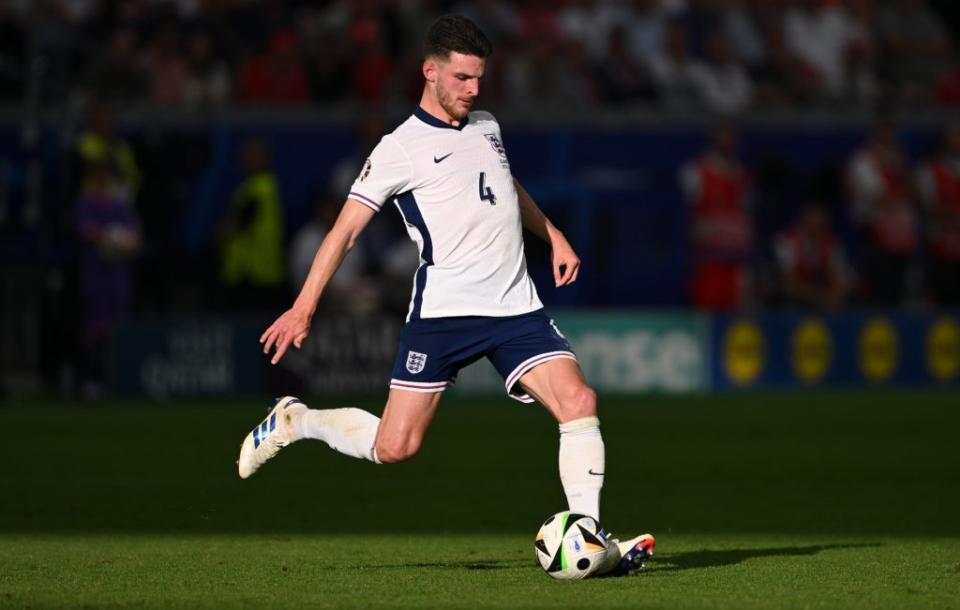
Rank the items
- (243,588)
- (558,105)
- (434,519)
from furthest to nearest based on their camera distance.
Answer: (558,105) → (434,519) → (243,588)

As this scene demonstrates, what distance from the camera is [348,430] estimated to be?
7.78 meters

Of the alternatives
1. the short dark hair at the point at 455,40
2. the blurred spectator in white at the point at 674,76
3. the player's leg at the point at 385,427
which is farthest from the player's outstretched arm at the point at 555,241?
the blurred spectator in white at the point at 674,76

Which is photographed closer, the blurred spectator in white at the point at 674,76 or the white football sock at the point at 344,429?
the white football sock at the point at 344,429

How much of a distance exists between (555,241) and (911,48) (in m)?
15.9

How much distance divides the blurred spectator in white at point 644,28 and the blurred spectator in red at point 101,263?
6.33m

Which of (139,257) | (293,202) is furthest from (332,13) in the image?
(139,257)

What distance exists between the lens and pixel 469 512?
973cm

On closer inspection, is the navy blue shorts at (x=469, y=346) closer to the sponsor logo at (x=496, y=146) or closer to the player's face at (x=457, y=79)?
the sponsor logo at (x=496, y=146)

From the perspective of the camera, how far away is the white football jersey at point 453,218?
7410 millimetres

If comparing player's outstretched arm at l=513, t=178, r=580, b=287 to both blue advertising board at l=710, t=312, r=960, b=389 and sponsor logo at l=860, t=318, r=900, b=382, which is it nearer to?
blue advertising board at l=710, t=312, r=960, b=389

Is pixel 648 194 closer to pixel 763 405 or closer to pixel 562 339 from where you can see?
pixel 763 405

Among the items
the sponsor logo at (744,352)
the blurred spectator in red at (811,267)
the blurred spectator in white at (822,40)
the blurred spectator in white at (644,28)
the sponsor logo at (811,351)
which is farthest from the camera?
the blurred spectator in white at (822,40)

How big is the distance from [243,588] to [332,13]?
1369 centimetres

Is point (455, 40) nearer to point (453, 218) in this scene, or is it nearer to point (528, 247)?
point (453, 218)
